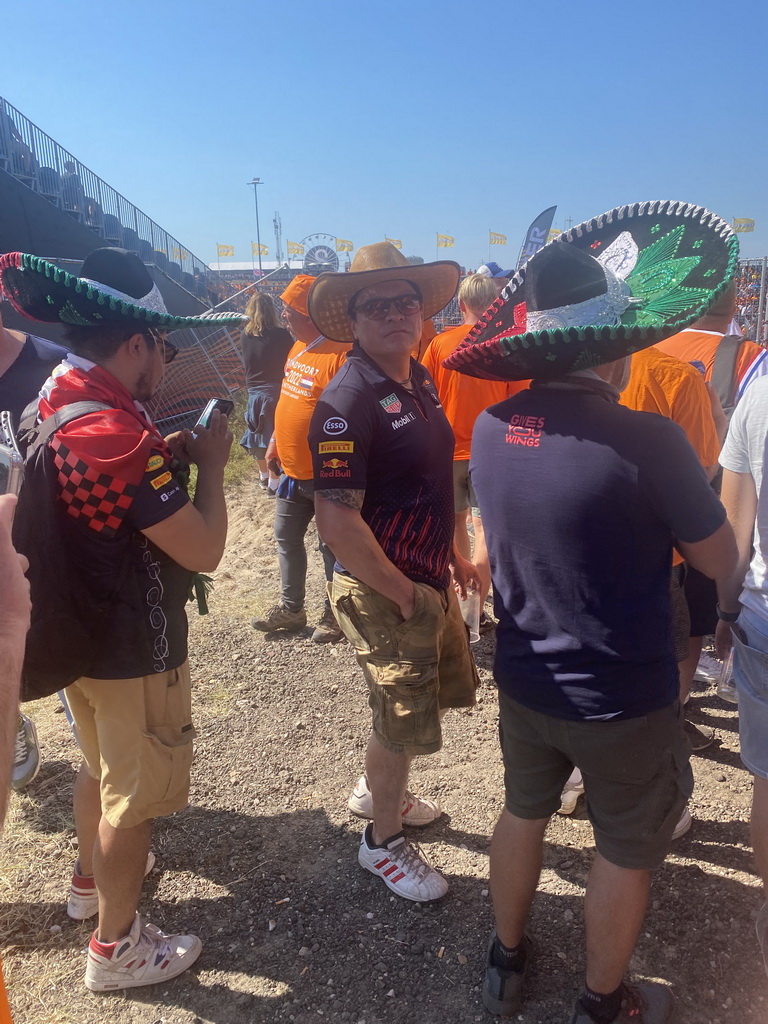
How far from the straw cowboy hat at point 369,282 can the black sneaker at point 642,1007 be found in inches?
93.9

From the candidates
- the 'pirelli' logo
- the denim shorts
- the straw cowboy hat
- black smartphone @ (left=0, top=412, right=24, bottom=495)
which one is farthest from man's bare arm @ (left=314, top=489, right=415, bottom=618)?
black smartphone @ (left=0, top=412, right=24, bottom=495)

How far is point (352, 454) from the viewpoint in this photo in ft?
7.11

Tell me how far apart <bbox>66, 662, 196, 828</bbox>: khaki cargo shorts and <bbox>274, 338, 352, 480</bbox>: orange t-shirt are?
220cm

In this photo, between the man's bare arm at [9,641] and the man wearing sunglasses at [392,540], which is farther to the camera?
the man wearing sunglasses at [392,540]

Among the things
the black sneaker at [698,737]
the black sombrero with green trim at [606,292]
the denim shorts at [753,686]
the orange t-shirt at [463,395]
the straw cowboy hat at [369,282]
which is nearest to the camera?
the black sombrero with green trim at [606,292]

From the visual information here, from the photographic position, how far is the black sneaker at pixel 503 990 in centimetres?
202

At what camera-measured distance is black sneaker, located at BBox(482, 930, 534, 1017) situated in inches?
79.4

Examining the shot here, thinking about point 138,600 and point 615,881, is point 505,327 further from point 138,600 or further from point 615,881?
point 615,881

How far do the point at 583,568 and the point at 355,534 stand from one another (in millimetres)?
771

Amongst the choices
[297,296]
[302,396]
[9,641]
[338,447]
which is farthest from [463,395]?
[9,641]

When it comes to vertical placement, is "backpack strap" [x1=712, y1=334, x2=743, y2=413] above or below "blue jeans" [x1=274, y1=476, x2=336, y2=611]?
above

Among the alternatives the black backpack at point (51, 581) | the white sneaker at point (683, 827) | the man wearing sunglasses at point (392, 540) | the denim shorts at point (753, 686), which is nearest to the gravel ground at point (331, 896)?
the white sneaker at point (683, 827)

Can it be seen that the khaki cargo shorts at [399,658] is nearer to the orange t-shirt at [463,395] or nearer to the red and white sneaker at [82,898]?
the red and white sneaker at [82,898]

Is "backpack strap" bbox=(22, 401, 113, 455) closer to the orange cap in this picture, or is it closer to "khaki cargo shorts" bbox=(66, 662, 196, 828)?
"khaki cargo shorts" bbox=(66, 662, 196, 828)
